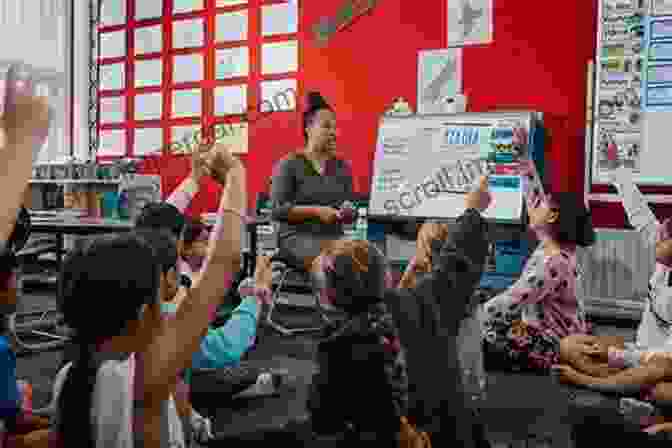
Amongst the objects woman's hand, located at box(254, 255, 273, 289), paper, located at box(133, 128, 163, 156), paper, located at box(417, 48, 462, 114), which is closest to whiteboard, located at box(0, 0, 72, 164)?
woman's hand, located at box(254, 255, 273, 289)

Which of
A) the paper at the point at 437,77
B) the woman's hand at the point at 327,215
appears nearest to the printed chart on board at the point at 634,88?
the paper at the point at 437,77

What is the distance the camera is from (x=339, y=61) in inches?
222

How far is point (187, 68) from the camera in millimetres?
6352

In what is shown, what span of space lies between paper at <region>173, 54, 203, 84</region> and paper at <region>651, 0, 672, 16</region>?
3669mm

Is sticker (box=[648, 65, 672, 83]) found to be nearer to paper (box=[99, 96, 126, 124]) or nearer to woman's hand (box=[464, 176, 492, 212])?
woman's hand (box=[464, 176, 492, 212])

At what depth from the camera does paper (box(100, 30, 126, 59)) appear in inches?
264

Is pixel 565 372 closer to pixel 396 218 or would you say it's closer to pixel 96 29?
pixel 396 218

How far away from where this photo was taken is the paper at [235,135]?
6023 mm

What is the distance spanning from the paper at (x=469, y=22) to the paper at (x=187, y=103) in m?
2.33

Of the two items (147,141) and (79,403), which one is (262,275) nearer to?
(79,403)

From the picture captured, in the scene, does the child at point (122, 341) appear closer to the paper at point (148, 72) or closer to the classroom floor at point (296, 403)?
the classroom floor at point (296, 403)

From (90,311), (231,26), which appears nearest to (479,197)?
(90,311)

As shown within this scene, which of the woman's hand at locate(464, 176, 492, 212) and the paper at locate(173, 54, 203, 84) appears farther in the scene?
the paper at locate(173, 54, 203, 84)

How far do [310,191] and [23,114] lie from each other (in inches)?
123
